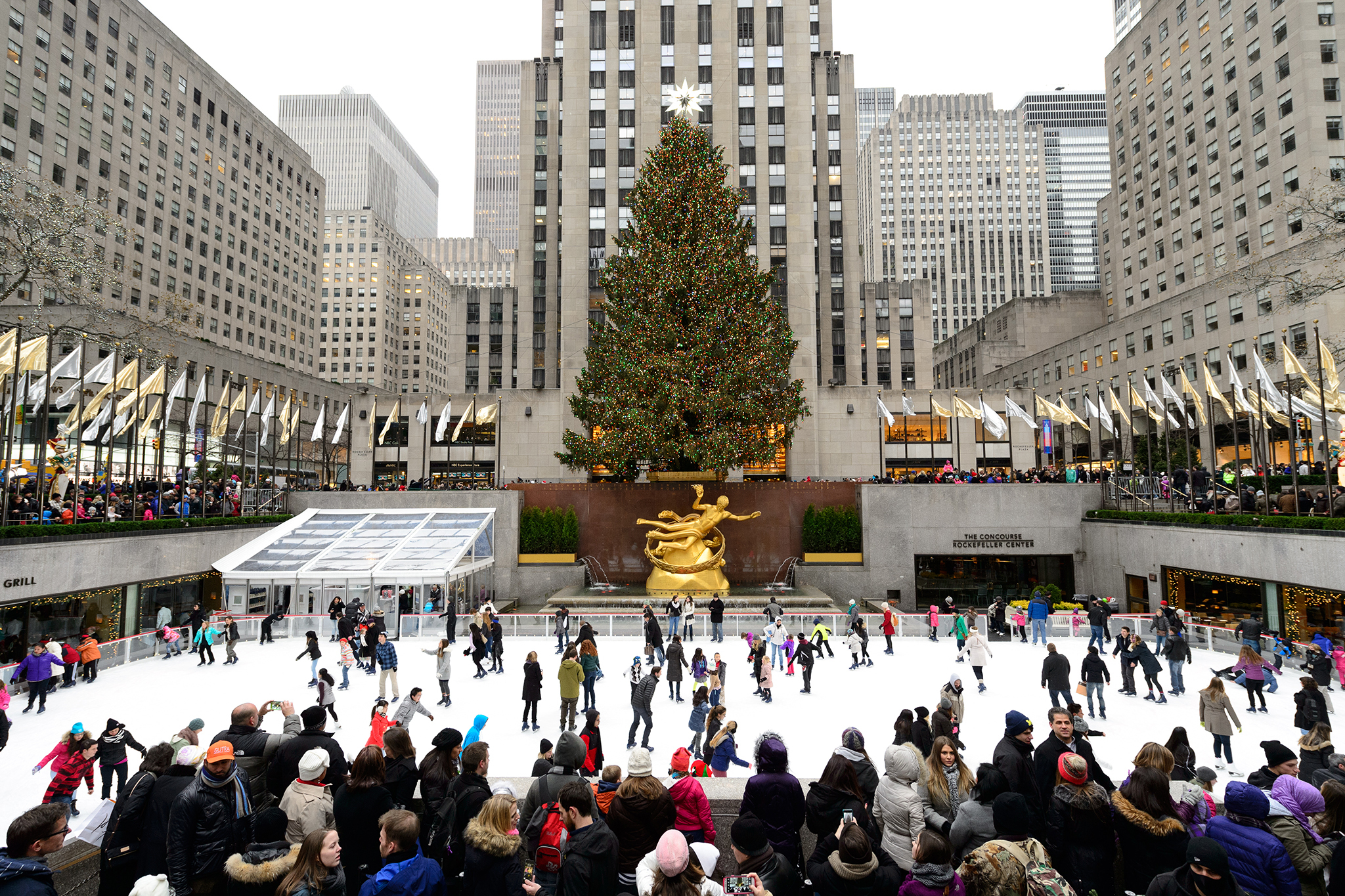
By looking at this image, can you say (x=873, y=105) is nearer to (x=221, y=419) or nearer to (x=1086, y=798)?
(x=221, y=419)

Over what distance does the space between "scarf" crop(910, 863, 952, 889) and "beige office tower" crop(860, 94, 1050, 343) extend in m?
122

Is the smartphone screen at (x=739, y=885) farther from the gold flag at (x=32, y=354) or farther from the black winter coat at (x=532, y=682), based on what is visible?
the gold flag at (x=32, y=354)

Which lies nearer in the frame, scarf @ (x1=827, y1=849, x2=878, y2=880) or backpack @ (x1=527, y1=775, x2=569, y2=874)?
scarf @ (x1=827, y1=849, x2=878, y2=880)

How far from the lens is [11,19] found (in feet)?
159

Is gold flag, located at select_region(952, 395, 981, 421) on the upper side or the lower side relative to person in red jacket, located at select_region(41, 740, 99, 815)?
upper

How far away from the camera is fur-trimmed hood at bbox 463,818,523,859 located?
454 centimetres

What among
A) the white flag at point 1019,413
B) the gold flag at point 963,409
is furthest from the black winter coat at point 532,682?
the white flag at point 1019,413

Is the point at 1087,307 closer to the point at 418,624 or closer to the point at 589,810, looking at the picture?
the point at 418,624

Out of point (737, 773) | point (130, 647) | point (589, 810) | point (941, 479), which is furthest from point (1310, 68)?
point (130, 647)

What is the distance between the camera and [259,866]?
477 centimetres

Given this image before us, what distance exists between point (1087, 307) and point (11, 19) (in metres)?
91.9

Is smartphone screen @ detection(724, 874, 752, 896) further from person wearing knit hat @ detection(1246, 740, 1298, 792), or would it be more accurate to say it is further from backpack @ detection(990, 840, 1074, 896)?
person wearing knit hat @ detection(1246, 740, 1298, 792)

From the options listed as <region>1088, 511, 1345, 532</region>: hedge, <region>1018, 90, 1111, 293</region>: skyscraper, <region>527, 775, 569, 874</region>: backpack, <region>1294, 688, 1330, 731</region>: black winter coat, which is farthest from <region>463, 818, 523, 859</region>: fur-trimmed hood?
<region>1018, 90, 1111, 293</region>: skyscraper

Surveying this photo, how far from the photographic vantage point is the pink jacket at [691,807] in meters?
5.54
